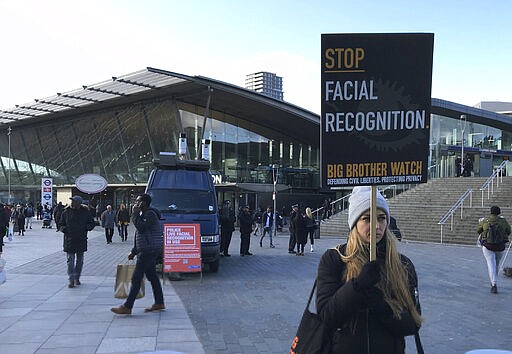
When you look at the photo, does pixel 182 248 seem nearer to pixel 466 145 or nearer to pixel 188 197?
pixel 188 197

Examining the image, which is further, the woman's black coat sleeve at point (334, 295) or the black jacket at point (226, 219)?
the black jacket at point (226, 219)

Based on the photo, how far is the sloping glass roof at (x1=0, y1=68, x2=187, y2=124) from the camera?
29.9m

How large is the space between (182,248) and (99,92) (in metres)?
27.1

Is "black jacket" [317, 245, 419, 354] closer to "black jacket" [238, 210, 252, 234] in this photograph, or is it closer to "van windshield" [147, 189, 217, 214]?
"van windshield" [147, 189, 217, 214]

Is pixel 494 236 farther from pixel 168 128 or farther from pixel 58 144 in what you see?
pixel 58 144

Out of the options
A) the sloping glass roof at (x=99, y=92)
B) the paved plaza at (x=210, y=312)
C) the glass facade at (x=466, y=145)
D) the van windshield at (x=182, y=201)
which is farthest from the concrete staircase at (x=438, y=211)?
the sloping glass roof at (x=99, y=92)

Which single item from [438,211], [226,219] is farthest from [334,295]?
[438,211]

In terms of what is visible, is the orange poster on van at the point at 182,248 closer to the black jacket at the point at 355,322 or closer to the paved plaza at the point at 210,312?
the paved plaza at the point at 210,312

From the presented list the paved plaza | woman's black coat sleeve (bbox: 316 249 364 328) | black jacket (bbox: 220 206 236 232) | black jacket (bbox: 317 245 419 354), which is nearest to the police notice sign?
woman's black coat sleeve (bbox: 316 249 364 328)

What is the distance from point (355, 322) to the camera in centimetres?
226

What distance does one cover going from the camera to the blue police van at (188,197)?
36.4ft

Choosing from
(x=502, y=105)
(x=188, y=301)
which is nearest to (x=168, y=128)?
(x=188, y=301)

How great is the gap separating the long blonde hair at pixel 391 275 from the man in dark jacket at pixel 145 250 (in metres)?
5.23

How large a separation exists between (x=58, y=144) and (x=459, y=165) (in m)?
41.5
